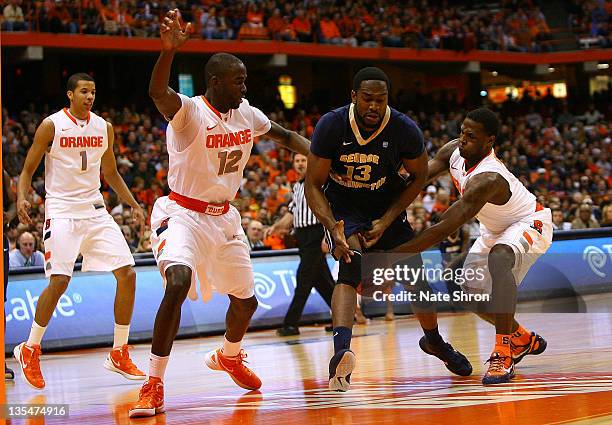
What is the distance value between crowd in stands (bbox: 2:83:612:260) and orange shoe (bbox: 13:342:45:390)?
5714 mm

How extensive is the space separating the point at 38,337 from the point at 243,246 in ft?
8.18

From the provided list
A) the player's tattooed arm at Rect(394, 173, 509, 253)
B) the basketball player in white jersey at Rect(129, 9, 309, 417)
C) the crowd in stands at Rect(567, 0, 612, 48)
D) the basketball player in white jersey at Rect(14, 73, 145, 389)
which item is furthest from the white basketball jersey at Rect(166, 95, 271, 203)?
the crowd in stands at Rect(567, 0, 612, 48)

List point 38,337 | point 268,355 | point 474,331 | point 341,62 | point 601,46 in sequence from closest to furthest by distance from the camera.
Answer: point 38,337 → point 268,355 → point 474,331 → point 341,62 → point 601,46

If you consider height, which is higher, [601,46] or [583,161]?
[601,46]

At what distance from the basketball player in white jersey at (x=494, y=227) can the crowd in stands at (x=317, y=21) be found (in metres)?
18.1

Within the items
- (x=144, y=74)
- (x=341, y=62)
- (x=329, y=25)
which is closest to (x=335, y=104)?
(x=341, y=62)

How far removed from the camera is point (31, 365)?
8242 mm

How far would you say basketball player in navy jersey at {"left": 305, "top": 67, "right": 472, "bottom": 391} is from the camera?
6641 millimetres

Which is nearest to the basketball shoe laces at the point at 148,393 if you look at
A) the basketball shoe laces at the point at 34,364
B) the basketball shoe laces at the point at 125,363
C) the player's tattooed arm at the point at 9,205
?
the basketball shoe laces at the point at 125,363

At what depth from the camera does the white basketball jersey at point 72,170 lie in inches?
346

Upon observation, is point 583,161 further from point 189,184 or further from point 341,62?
point 189,184

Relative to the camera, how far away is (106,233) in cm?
880

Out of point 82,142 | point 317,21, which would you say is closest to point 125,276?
point 82,142

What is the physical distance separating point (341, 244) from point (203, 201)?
95 cm
